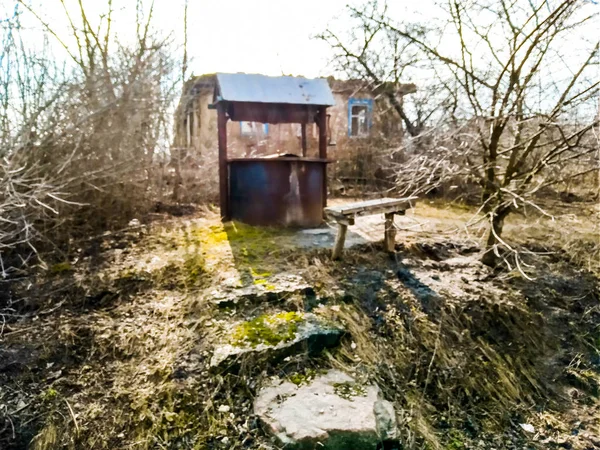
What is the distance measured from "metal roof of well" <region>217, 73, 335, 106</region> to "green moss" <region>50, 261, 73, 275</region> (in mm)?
2711

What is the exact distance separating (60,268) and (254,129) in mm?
9166

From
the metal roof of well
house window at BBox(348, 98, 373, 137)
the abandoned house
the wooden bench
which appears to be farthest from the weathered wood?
house window at BBox(348, 98, 373, 137)

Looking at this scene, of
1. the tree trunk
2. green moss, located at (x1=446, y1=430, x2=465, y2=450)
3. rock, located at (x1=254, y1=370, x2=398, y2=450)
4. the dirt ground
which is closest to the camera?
rock, located at (x1=254, y1=370, x2=398, y2=450)

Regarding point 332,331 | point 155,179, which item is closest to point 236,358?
point 332,331

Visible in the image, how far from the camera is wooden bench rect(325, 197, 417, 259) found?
14.7ft

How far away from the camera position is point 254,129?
13.3 m

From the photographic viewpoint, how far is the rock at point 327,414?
2.70 meters

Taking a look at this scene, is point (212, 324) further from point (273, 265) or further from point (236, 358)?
point (273, 265)

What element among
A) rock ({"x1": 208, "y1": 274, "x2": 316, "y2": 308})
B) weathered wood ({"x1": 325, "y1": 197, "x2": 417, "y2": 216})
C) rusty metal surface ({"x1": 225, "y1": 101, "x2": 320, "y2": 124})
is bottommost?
rock ({"x1": 208, "y1": 274, "x2": 316, "y2": 308})

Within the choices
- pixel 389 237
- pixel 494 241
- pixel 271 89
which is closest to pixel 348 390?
pixel 389 237

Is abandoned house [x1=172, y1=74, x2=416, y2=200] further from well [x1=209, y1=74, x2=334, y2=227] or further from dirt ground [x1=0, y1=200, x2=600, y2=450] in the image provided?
dirt ground [x1=0, y1=200, x2=600, y2=450]

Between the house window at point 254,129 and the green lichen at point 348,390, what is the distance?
1025cm

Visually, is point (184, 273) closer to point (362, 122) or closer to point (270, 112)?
point (270, 112)

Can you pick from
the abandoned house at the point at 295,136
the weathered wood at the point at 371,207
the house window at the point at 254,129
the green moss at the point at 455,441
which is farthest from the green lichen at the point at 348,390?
the house window at the point at 254,129
